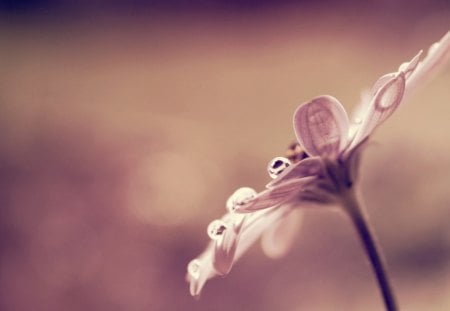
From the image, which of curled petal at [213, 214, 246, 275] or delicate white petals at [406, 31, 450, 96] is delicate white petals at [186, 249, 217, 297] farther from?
delicate white petals at [406, 31, 450, 96]

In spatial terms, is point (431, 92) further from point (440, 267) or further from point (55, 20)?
point (55, 20)

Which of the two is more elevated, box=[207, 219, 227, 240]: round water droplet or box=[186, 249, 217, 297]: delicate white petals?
box=[207, 219, 227, 240]: round water droplet

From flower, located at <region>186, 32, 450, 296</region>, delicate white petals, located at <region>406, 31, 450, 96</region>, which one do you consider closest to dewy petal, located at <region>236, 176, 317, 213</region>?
flower, located at <region>186, 32, 450, 296</region>

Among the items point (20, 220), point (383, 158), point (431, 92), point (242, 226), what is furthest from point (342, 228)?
point (242, 226)

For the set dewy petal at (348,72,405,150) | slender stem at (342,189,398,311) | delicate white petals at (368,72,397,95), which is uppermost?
delicate white petals at (368,72,397,95)

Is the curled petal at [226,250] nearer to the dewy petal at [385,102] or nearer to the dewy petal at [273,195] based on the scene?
the dewy petal at [273,195]

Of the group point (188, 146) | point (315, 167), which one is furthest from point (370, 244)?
point (188, 146)
